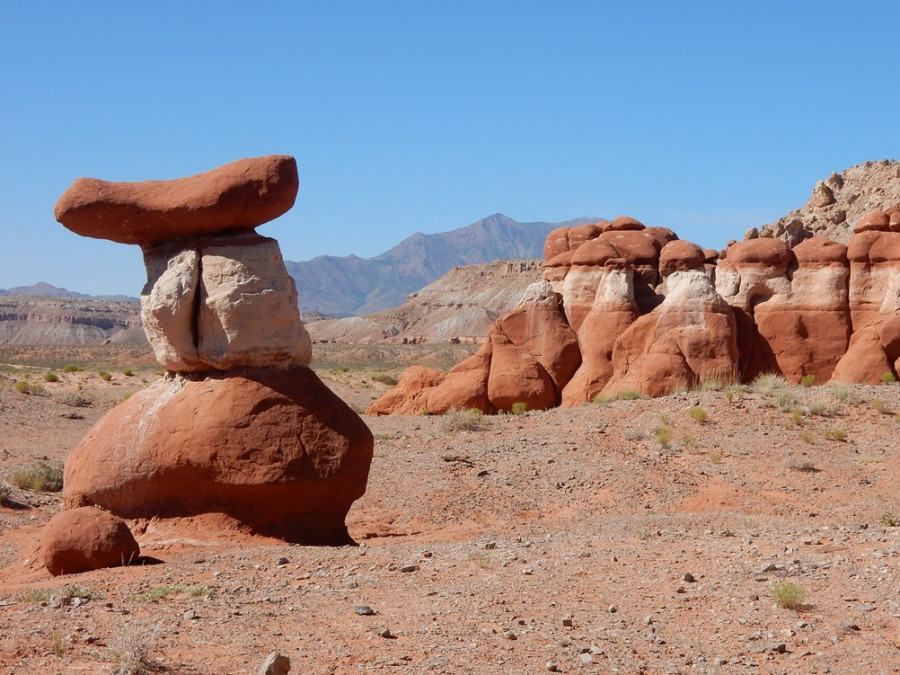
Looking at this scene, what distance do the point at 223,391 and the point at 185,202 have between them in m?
1.86

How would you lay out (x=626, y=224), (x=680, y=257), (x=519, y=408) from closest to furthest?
1. (x=519, y=408)
2. (x=680, y=257)
3. (x=626, y=224)

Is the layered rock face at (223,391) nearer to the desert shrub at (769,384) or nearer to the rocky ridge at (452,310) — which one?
the desert shrub at (769,384)

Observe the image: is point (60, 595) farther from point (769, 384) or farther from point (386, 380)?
point (386, 380)

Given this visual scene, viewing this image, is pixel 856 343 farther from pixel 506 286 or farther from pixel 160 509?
pixel 506 286

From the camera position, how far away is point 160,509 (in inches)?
400

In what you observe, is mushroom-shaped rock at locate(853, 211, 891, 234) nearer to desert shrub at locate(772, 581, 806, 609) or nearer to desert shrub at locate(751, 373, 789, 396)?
desert shrub at locate(751, 373, 789, 396)

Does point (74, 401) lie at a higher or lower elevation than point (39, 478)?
higher

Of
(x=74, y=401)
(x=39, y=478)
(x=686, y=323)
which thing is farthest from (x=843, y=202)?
(x=39, y=478)

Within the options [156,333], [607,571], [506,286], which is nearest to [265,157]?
[156,333]

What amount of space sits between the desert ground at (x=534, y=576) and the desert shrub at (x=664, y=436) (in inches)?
1.1

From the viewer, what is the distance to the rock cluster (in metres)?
20.4

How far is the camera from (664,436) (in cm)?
1594

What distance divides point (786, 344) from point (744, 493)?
328 inches

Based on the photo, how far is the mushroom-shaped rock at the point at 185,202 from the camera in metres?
9.95
